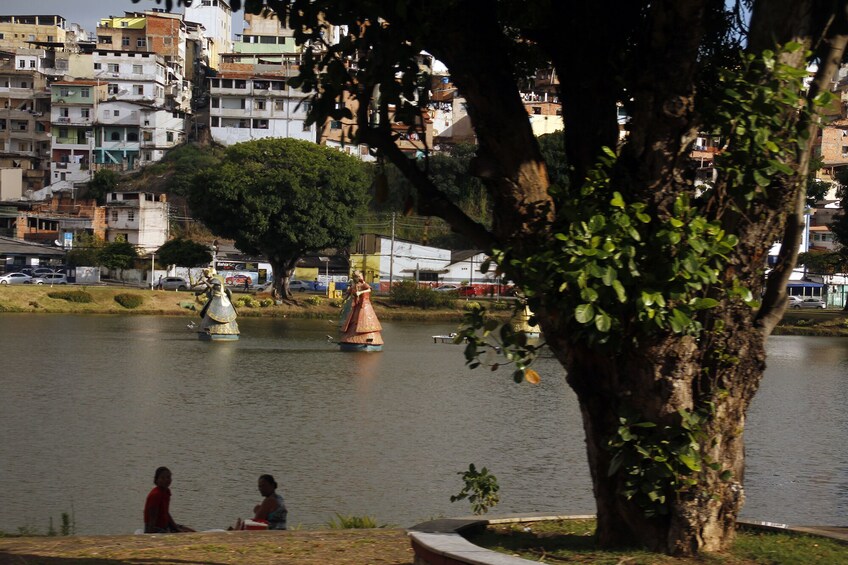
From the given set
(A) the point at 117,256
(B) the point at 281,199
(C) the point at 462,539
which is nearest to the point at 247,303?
(B) the point at 281,199

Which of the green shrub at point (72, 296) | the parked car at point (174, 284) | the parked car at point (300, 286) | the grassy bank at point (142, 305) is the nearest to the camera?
the grassy bank at point (142, 305)

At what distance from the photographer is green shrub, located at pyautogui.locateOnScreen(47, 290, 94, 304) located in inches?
1863

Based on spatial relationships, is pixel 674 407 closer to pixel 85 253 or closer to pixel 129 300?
pixel 129 300

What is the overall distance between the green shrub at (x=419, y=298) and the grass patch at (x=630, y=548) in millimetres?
45114

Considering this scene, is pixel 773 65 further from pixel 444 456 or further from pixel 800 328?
pixel 800 328

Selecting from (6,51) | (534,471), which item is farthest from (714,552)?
(6,51)

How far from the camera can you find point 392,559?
7.18 metres

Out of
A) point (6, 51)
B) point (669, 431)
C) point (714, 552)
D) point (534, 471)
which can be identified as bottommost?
point (534, 471)

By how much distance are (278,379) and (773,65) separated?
67.9ft

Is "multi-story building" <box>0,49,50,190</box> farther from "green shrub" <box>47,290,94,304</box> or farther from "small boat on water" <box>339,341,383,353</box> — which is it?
"small boat on water" <box>339,341,383,353</box>

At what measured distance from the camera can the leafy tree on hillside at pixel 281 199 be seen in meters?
50.8

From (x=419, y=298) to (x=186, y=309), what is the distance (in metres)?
11.1

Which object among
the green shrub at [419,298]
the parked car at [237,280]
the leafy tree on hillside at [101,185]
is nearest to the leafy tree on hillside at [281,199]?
the green shrub at [419,298]

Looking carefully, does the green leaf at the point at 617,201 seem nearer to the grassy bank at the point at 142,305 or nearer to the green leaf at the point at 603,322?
the green leaf at the point at 603,322
